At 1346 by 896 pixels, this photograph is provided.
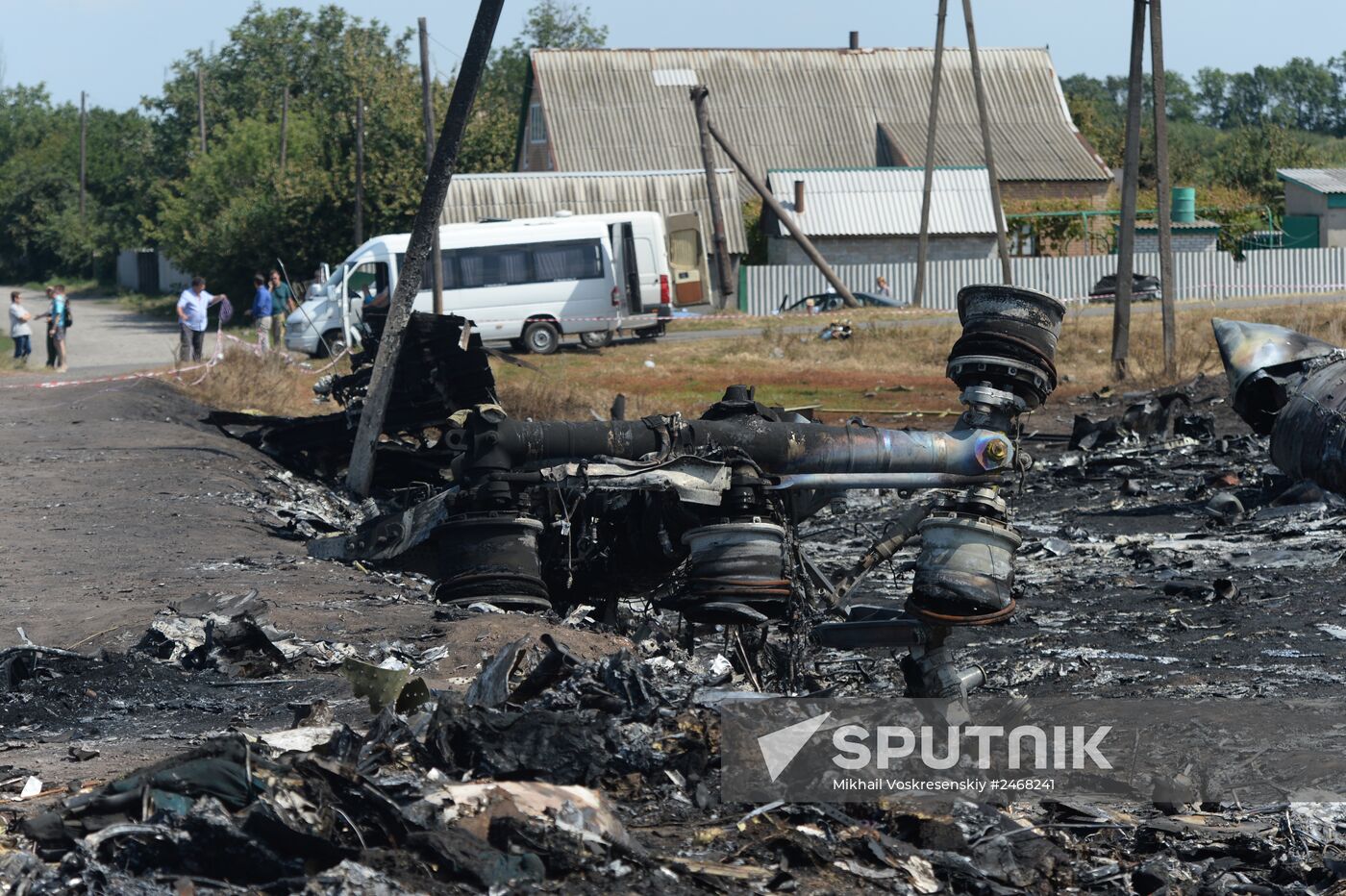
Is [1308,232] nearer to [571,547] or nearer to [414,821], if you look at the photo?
[571,547]

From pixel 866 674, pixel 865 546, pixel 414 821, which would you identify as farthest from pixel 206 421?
pixel 414 821

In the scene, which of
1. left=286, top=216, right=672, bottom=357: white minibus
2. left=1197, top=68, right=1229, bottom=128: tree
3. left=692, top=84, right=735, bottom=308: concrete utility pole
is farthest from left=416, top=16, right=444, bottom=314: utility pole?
left=1197, top=68, right=1229, bottom=128: tree

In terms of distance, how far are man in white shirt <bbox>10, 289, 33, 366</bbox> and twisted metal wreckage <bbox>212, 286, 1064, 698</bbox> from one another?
21.4 metres

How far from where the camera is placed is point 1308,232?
171ft

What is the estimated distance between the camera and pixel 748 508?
819 cm

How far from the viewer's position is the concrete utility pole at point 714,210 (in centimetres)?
4116

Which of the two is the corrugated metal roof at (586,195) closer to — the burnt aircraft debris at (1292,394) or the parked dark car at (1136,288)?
the parked dark car at (1136,288)

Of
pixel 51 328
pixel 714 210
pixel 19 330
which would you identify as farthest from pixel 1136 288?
pixel 19 330

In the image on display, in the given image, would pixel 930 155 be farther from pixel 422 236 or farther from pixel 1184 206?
pixel 422 236

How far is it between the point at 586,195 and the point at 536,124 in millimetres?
11749

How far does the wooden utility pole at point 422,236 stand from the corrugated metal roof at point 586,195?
2765 cm

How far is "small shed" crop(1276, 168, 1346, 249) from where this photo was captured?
51500 mm

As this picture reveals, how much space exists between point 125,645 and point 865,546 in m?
7.42

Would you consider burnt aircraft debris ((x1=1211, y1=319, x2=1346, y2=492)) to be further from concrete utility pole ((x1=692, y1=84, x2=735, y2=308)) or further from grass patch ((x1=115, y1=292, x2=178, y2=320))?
grass patch ((x1=115, y1=292, x2=178, y2=320))
